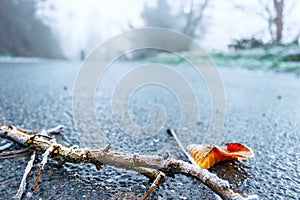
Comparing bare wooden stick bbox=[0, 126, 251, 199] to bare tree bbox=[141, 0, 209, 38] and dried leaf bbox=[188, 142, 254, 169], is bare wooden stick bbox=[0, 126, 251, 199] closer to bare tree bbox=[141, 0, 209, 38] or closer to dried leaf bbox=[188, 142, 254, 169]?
dried leaf bbox=[188, 142, 254, 169]

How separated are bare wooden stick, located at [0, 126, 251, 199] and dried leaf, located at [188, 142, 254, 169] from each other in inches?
5.6

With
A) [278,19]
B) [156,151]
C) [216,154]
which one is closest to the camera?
[216,154]

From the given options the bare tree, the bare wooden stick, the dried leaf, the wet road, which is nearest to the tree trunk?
the bare tree

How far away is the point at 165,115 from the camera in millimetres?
1448

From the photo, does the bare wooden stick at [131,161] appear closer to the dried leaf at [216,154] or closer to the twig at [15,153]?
the twig at [15,153]

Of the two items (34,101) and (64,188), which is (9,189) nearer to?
(64,188)

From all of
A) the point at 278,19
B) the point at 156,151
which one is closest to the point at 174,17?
the point at 278,19

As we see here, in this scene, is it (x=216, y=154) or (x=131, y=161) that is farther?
(x=216, y=154)

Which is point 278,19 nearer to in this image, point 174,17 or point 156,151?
point 174,17

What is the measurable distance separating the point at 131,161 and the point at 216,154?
227 millimetres

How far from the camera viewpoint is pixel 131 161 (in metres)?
0.58

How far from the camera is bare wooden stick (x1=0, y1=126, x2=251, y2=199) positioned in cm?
48

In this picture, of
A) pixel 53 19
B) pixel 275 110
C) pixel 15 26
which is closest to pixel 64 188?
pixel 275 110

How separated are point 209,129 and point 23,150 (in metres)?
0.75
